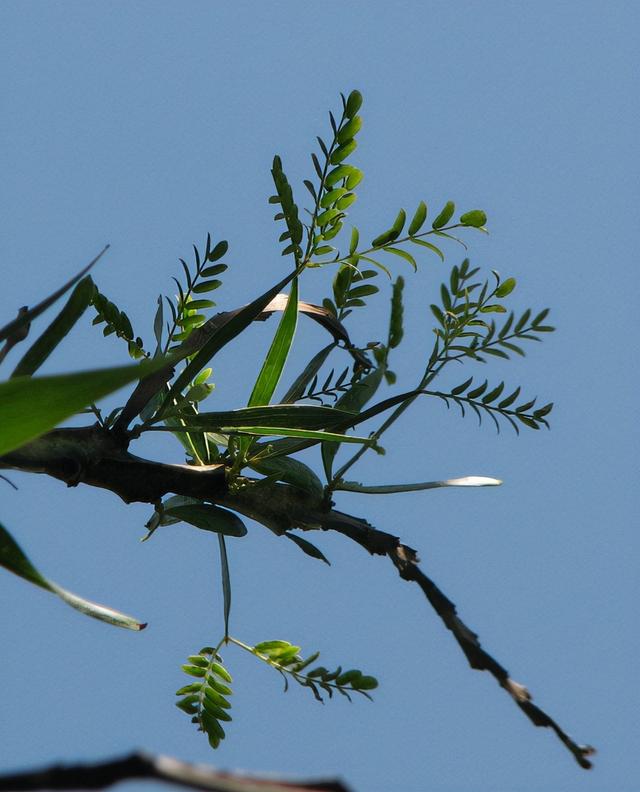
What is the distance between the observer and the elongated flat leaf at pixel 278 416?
572 millimetres

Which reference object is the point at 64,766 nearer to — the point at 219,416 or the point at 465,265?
the point at 219,416

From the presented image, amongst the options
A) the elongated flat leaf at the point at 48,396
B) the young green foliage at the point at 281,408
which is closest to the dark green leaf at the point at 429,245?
the young green foliage at the point at 281,408

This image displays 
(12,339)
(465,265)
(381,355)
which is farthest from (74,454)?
(465,265)

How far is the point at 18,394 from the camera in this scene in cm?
40

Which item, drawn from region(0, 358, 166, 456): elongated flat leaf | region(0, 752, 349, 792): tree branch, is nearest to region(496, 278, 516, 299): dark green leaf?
region(0, 358, 166, 456): elongated flat leaf

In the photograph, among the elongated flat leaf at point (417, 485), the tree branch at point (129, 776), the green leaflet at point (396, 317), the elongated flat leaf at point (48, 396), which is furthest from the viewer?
the elongated flat leaf at point (417, 485)

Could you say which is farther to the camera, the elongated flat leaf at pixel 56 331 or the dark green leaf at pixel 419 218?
the dark green leaf at pixel 419 218

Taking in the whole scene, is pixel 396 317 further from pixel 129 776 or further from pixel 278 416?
pixel 129 776

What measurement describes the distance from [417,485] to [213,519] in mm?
126

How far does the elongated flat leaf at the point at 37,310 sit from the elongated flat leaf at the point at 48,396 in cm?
9

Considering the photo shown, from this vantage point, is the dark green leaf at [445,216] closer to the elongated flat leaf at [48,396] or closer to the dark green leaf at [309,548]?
the dark green leaf at [309,548]

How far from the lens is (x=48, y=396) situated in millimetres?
399

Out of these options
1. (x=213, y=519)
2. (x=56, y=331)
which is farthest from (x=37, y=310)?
(x=213, y=519)

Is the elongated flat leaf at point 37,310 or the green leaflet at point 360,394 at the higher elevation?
the green leaflet at point 360,394
